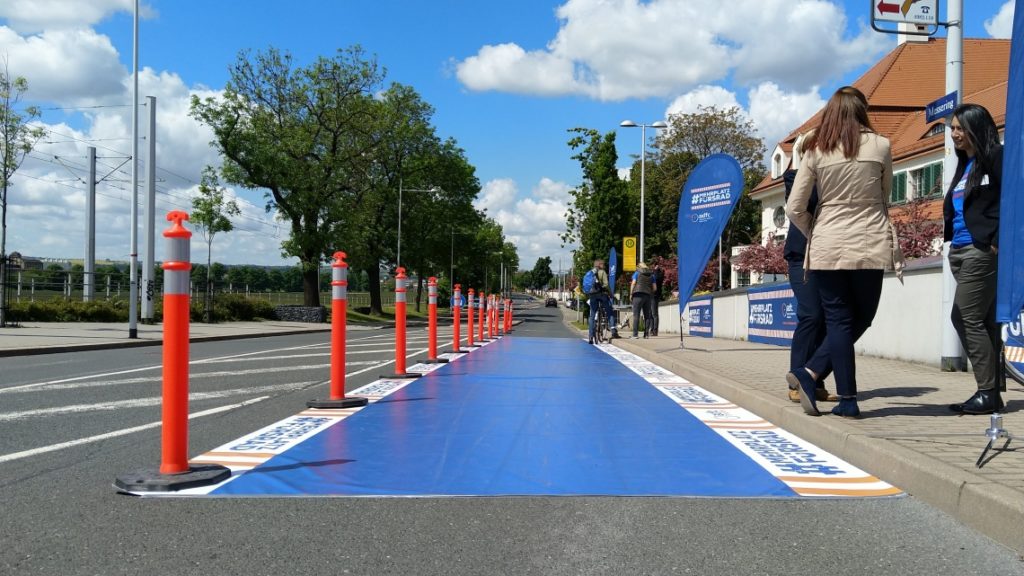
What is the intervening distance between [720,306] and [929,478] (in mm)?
16662

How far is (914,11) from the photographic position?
8625mm

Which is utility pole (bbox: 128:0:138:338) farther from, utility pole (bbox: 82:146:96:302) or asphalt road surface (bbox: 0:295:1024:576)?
asphalt road surface (bbox: 0:295:1024:576)

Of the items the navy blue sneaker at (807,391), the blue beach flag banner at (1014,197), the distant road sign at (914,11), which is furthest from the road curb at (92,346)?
the blue beach flag banner at (1014,197)

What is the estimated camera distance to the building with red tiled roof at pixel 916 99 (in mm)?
32250

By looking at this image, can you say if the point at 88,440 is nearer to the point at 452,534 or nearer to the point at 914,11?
the point at 452,534

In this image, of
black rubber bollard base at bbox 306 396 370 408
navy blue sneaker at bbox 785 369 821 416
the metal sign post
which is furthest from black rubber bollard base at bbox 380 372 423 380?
the metal sign post

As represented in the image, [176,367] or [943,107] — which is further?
[943,107]

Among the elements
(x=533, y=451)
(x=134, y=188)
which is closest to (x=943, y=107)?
(x=533, y=451)

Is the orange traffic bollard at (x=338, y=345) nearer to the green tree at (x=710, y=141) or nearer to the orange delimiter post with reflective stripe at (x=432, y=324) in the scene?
the orange delimiter post with reflective stripe at (x=432, y=324)

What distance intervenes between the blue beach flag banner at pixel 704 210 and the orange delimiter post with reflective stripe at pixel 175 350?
29.2 ft

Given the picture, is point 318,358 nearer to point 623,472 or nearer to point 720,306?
point 623,472

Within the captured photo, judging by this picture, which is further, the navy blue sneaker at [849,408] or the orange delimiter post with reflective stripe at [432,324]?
the orange delimiter post with reflective stripe at [432,324]

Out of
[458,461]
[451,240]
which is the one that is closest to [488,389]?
[458,461]

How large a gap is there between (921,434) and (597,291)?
12.8 m
